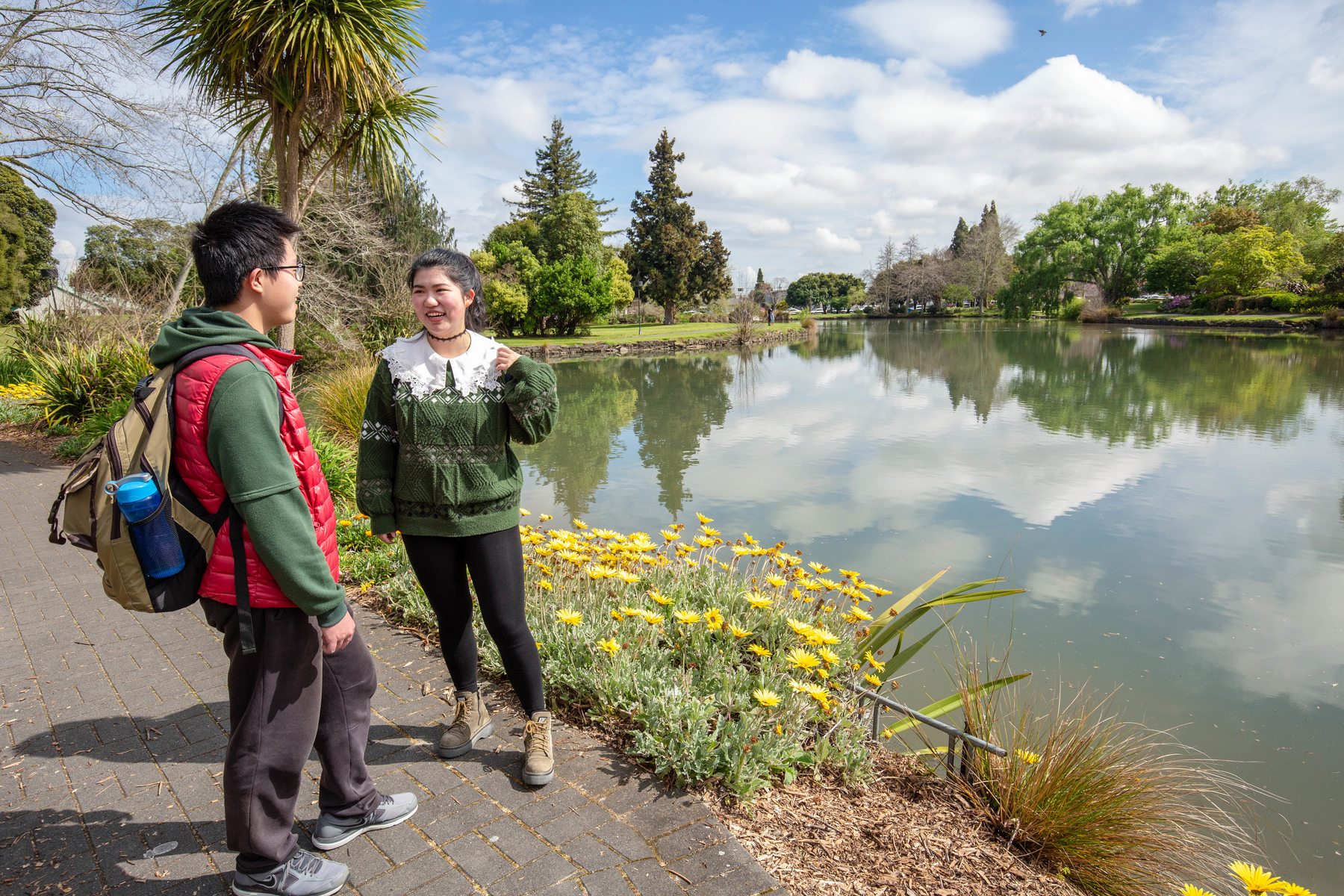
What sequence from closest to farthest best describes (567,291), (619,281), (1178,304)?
(567,291) < (619,281) < (1178,304)

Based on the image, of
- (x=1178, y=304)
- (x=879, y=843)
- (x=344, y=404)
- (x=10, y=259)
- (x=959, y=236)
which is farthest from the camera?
(x=959, y=236)

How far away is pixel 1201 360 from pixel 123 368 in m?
25.4

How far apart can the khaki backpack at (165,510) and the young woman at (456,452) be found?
1.94ft

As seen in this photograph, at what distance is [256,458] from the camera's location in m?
1.48

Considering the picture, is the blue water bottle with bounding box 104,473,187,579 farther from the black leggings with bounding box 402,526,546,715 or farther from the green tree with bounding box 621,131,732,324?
the green tree with bounding box 621,131,732,324

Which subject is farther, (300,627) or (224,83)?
(224,83)

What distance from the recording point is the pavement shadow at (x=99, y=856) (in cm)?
179

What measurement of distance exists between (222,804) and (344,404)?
582 cm

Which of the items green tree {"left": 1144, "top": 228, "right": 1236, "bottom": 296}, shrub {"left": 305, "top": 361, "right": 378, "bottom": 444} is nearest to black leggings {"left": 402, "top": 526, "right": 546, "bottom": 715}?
shrub {"left": 305, "top": 361, "right": 378, "bottom": 444}

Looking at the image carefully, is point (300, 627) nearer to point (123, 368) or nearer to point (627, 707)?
point (627, 707)

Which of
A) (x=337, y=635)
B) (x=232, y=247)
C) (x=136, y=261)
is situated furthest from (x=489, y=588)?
(x=136, y=261)

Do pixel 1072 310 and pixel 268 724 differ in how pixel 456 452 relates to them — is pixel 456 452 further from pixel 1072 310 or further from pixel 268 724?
pixel 1072 310

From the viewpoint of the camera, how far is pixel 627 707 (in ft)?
8.22

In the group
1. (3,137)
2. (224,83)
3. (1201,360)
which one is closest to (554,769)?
(224,83)
